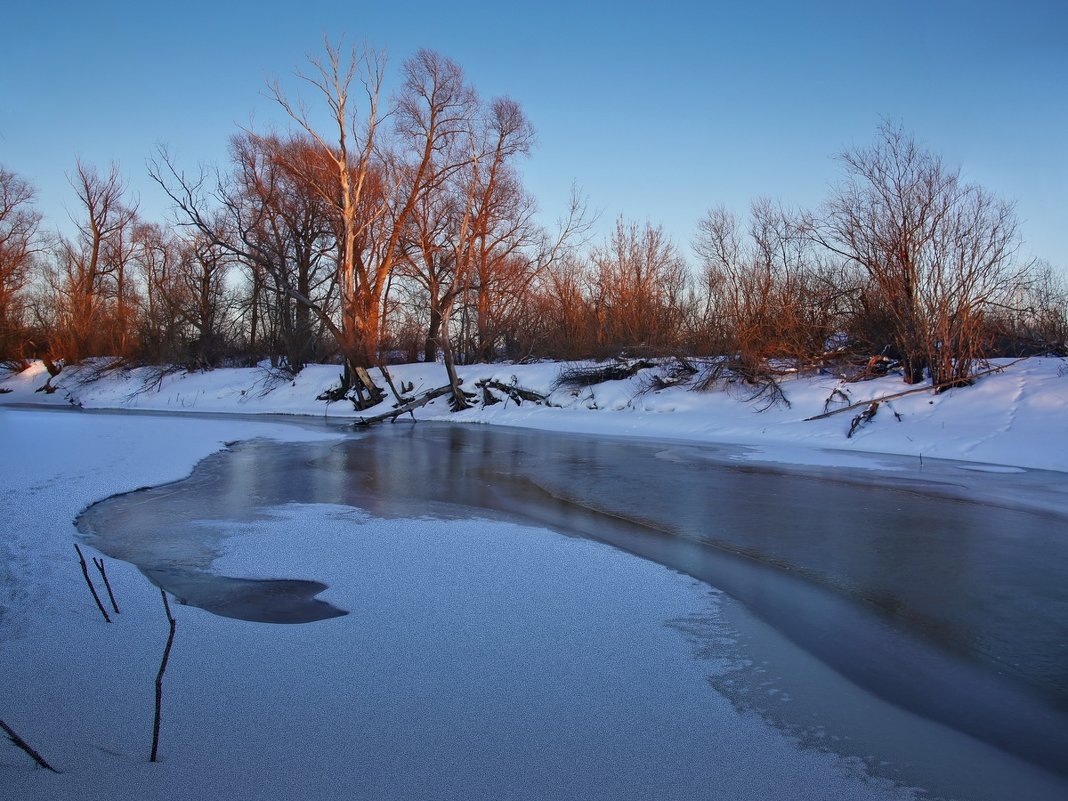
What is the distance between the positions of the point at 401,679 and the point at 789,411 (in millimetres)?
15189

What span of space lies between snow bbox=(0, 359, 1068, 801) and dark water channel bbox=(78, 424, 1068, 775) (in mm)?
326

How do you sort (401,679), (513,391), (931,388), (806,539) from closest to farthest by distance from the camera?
(401,679)
(806,539)
(931,388)
(513,391)

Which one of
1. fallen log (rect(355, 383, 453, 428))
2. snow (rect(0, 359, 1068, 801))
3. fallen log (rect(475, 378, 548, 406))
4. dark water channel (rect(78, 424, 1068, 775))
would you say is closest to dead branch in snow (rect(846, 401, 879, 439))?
dark water channel (rect(78, 424, 1068, 775))

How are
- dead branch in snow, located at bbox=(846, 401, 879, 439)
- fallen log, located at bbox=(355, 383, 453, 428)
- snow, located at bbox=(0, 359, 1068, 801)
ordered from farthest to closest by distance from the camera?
fallen log, located at bbox=(355, 383, 453, 428)
dead branch in snow, located at bbox=(846, 401, 879, 439)
snow, located at bbox=(0, 359, 1068, 801)

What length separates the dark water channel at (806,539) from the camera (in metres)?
3.81

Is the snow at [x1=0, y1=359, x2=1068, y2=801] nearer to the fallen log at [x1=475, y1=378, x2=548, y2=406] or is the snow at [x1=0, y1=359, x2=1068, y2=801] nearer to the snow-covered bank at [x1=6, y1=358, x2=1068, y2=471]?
the snow-covered bank at [x1=6, y1=358, x2=1068, y2=471]

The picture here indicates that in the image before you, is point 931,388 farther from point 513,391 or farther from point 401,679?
point 401,679

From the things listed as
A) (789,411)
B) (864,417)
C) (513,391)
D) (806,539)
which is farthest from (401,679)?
(513,391)

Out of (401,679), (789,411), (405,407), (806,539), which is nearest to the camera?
(401,679)

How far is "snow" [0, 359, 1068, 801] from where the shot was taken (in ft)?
8.53

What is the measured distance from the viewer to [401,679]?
3.40 meters

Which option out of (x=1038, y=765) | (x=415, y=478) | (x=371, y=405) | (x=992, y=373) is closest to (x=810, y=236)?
(x=992, y=373)

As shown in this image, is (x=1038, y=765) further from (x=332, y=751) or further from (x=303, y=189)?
(x=303, y=189)

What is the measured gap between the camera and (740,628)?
4.28 m
